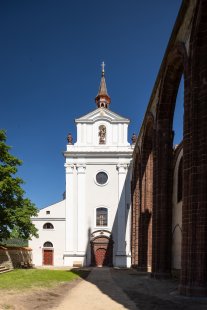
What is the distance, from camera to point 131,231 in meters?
36.6

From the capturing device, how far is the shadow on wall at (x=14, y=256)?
89.2ft

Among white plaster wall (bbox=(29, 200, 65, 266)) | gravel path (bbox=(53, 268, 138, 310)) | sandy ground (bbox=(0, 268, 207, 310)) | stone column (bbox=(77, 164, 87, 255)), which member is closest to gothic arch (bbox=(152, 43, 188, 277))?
sandy ground (bbox=(0, 268, 207, 310))

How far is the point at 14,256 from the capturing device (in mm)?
30656

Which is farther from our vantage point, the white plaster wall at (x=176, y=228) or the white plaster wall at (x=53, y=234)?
the white plaster wall at (x=53, y=234)

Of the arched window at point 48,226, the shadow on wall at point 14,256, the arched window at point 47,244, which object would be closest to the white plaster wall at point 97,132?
the arched window at point 48,226

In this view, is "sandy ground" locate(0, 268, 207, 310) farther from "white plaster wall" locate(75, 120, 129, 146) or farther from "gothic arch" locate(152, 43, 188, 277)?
"white plaster wall" locate(75, 120, 129, 146)

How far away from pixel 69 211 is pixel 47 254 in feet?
15.8

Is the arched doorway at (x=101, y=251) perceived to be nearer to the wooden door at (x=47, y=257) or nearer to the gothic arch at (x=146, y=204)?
the wooden door at (x=47, y=257)

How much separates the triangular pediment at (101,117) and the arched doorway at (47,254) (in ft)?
42.0

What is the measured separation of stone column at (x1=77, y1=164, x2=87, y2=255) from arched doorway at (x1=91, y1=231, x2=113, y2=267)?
0.97 metres

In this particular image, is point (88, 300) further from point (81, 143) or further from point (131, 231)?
point (81, 143)

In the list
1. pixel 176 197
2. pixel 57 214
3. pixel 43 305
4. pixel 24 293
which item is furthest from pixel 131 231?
pixel 43 305

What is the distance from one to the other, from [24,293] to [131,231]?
23602 millimetres

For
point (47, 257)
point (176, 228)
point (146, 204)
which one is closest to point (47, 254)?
point (47, 257)
